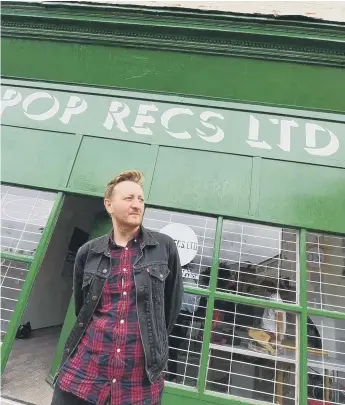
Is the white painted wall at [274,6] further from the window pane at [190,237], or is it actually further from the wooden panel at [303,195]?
the window pane at [190,237]

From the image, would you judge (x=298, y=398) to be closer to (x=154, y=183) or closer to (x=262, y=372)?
(x=262, y=372)

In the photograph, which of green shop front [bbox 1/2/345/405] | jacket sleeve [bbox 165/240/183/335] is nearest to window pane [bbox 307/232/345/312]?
green shop front [bbox 1/2/345/405]

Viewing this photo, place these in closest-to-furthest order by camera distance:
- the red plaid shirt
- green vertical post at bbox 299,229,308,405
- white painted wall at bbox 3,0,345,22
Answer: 1. the red plaid shirt
2. green vertical post at bbox 299,229,308,405
3. white painted wall at bbox 3,0,345,22

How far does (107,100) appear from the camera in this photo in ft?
14.3

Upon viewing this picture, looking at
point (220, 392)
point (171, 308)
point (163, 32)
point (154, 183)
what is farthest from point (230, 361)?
point (163, 32)

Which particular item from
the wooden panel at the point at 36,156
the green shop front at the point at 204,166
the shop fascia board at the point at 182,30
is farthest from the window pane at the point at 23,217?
the shop fascia board at the point at 182,30

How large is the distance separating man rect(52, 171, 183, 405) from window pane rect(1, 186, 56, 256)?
2.09 metres

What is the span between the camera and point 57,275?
679cm

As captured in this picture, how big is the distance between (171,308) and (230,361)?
1686mm

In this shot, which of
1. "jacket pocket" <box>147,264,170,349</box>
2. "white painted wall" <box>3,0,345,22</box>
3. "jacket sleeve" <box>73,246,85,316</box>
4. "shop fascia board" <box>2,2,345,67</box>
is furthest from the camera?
"white painted wall" <box>3,0,345,22</box>

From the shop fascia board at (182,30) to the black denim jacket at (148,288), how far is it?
3.60m

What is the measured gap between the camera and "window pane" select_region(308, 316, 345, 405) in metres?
3.05

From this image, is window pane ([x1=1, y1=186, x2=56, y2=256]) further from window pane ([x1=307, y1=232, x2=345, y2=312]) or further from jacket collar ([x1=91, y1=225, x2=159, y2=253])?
window pane ([x1=307, y1=232, x2=345, y2=312])

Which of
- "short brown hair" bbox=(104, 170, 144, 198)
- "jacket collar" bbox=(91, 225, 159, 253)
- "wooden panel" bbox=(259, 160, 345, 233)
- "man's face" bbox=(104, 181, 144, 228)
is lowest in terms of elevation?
"jacket collar" bbox=(91, 225, 159, 253)
